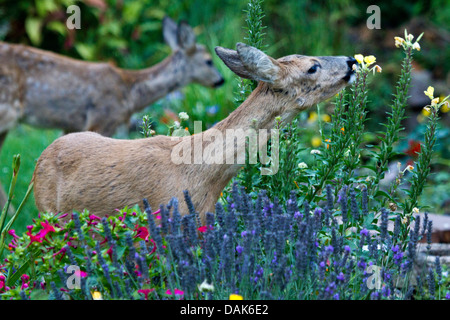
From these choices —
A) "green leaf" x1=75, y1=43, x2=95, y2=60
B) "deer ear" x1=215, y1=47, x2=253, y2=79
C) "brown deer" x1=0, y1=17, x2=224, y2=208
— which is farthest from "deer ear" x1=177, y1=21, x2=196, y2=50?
"deer ear" x1=215, y1=47, x2=253, y2=79

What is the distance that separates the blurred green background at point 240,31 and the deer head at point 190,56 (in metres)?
0.38

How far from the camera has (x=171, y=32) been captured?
847cm

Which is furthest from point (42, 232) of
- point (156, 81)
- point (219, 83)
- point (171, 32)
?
point (171, 32)

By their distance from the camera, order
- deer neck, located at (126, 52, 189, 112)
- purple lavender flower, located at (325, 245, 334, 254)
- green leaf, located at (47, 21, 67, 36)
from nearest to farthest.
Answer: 1. purple lavender flower, located at (325, 245, 334, 254)
2. deer neck, located at (126, 52, 189, 112)
3. green leaf, located at (47, 21, 67, 36)

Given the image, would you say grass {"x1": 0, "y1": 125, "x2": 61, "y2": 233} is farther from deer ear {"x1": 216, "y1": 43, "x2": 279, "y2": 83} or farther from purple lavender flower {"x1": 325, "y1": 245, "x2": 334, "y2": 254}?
purple lavender flower {"x1": 325, "y1": 245, "x2": 334, "y2": 254}

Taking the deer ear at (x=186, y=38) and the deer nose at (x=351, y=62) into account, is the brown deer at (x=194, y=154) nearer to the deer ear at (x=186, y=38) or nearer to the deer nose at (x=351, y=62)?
the deer nose at (x=351, y=62)

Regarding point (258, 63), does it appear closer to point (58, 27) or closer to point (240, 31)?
point (240, 31)

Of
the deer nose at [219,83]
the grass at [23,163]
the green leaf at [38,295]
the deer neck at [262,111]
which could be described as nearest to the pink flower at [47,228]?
the green leaf at [38,295]

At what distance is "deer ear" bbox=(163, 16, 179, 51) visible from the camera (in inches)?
329

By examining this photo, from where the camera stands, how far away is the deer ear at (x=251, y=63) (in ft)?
10.2

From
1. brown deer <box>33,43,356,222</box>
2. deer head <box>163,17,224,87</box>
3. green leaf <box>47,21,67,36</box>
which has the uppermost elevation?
green leaf <box>47,21,67,36</box>

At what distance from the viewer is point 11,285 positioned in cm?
289

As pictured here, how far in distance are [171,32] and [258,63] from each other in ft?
18.2
